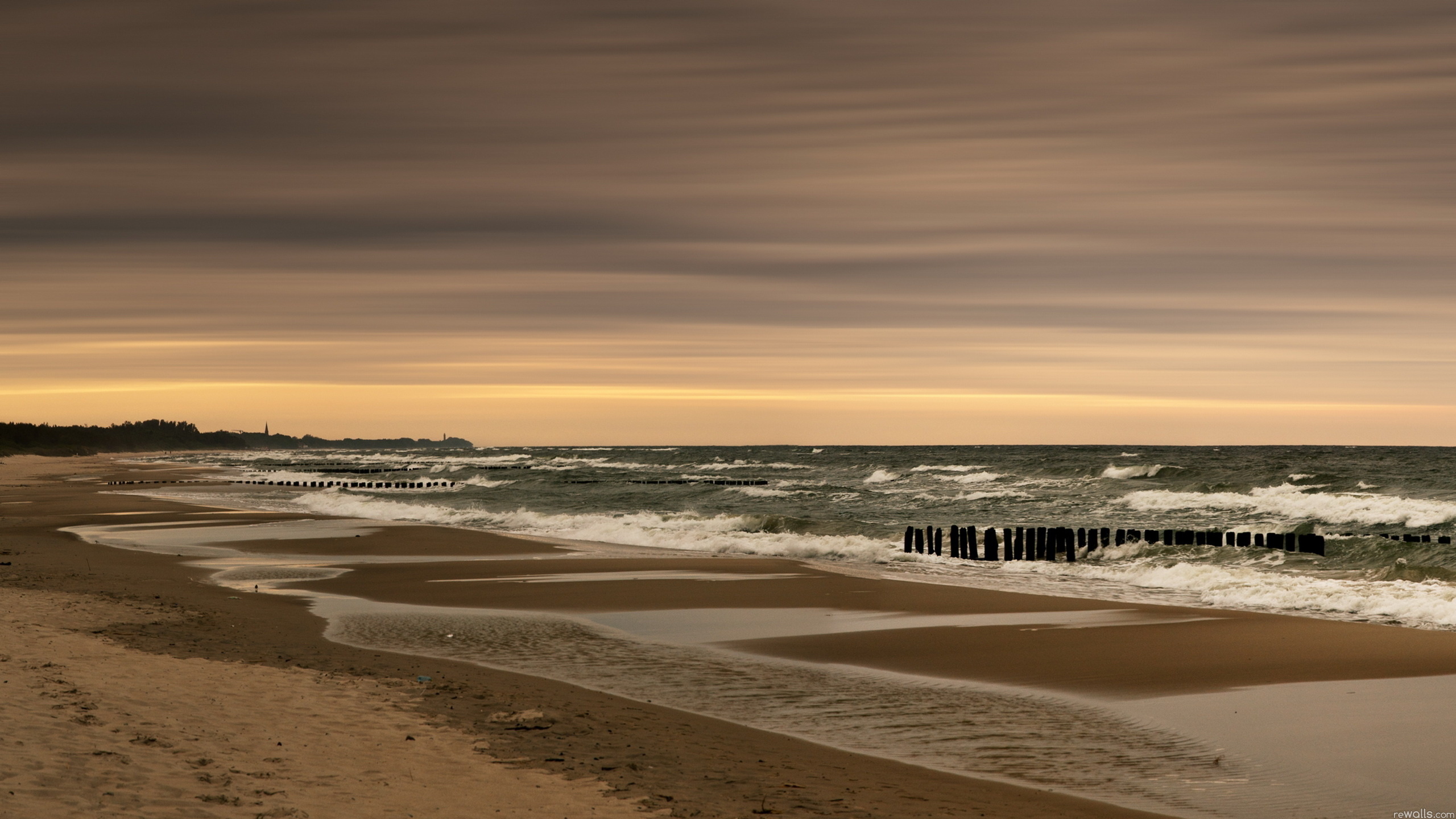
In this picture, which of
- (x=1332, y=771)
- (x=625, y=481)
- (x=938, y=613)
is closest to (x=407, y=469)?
(x=625, y=481)

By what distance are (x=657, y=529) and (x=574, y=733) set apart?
26985mm

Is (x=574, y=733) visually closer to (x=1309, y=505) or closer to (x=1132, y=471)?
(x=1309, y=505)

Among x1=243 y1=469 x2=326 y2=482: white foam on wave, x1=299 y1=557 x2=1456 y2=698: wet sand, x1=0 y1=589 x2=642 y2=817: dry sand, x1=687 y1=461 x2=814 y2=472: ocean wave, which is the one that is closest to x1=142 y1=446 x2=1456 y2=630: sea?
x1=243 y1=469 x2=326 y2=482: white foam on wave

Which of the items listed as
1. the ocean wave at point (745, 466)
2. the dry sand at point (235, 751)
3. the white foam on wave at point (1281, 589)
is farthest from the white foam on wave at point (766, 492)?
the dry sand at point (235, 751)

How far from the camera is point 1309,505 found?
42156mm

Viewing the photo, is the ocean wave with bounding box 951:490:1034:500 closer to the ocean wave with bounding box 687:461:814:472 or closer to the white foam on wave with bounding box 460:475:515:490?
the white foam on wave with bounding box 460:475:515:490

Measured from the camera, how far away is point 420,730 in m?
9.16

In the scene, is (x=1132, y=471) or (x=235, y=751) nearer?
(x=235, y=751)

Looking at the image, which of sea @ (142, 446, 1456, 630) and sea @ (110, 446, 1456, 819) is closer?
sea @ (110, 446, 1456, 819)

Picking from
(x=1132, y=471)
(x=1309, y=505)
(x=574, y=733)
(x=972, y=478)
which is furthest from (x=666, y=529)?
(x=1132, y=471)

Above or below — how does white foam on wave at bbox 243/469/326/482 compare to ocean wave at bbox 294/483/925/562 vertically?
above

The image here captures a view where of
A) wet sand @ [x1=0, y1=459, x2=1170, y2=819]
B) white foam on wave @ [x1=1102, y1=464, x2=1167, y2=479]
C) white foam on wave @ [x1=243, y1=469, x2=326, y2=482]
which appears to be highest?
white foam on wave @ [x1=1102, y1=464, x2=1167, y2=479]

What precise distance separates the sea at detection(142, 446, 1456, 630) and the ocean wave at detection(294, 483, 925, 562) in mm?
110

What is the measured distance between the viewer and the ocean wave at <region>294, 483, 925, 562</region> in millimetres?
30906
